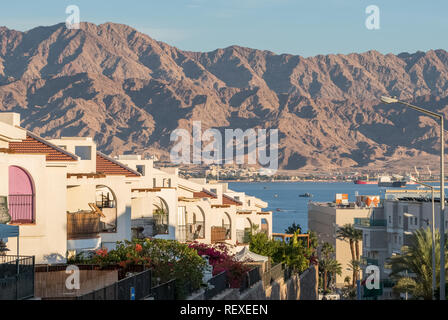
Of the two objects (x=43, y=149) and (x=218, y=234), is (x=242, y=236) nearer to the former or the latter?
(x=218, y=234)

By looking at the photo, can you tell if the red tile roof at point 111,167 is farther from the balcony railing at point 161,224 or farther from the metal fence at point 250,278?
the metal fence at point 250,278

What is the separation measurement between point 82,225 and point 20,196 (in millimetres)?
4909

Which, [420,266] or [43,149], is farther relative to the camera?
[420,266]

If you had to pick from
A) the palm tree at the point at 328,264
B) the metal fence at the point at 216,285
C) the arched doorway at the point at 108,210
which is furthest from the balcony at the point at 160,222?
the palm tree at the point at 328,264

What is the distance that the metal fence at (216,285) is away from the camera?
2950cm

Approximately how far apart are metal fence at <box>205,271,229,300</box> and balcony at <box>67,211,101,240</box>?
7306 millimetres

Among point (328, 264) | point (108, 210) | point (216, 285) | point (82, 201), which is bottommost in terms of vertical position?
point (328, 264)

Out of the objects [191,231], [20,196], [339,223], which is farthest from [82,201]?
[339,223]

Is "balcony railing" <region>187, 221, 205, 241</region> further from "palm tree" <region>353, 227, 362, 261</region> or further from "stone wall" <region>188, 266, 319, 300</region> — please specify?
"palm tree" <region>353, 227, 362, 261</region>

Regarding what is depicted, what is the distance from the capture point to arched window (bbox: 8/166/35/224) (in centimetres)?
3228

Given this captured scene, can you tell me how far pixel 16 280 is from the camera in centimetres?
2059

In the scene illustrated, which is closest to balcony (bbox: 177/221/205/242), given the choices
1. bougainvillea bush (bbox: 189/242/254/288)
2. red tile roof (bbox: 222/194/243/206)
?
bougainvillea bush (bbox: 189/242/254/288)

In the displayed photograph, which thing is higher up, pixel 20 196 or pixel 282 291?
pixel 20 196
